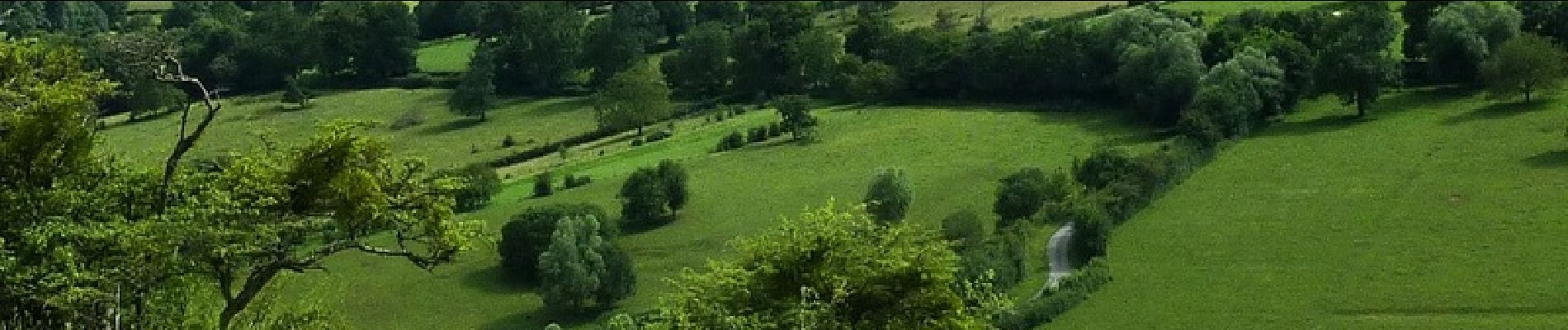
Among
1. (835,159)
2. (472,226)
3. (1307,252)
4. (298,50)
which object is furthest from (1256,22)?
(472,226)

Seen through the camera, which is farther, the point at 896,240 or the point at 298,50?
the point at 298,50

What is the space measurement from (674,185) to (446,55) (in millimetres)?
66855

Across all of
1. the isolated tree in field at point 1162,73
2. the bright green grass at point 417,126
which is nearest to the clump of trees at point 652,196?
the bright green grass at point 417,126

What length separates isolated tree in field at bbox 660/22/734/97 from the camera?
11112 cm

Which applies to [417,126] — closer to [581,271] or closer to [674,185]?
[674,185]

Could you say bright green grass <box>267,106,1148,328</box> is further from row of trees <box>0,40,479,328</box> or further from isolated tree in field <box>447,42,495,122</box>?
row of trees <box>0,40,479,328</box>

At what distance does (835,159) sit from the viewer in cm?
8050

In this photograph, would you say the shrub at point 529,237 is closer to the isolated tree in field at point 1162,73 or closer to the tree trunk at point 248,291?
the isolated tree in field at point 1162,73

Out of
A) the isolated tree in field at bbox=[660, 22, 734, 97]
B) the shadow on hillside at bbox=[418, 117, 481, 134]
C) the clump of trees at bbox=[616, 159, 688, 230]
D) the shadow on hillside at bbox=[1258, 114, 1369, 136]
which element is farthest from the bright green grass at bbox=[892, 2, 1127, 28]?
the clump of trees at bbox=[616, 159, 688, 230]

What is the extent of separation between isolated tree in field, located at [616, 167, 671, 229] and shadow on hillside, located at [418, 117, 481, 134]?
34726mm

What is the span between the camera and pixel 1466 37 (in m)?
82.7

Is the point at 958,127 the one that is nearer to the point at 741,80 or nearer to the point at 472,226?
the point at 741,80

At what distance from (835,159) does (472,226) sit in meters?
62.3

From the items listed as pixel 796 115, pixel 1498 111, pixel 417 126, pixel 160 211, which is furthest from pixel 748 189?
pixel 160 211
